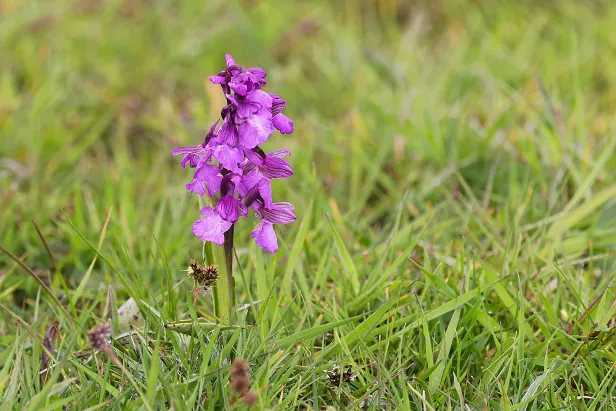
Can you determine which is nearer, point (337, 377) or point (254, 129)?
point (254, 129)

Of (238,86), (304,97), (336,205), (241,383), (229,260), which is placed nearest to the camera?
(241,383)

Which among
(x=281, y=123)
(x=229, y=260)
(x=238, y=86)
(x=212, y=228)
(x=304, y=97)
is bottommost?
(x=304, y=97)

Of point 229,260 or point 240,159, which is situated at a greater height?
point 240,159

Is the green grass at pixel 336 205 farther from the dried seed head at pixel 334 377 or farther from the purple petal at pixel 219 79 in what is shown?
the purple petal at pixel 219 79

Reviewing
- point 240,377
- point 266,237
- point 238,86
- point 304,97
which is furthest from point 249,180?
point 304,97

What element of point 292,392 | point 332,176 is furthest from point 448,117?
point 292,392

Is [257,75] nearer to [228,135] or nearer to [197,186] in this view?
[228,135]

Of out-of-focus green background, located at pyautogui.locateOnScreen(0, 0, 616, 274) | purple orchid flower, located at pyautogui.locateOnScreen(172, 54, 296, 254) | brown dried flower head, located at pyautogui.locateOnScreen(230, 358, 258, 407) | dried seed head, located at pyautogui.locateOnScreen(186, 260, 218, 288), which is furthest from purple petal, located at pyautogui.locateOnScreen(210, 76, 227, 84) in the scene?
brown dried flower head, located at pyautogui.locateOnScreen(230, 358, 258, 407)
